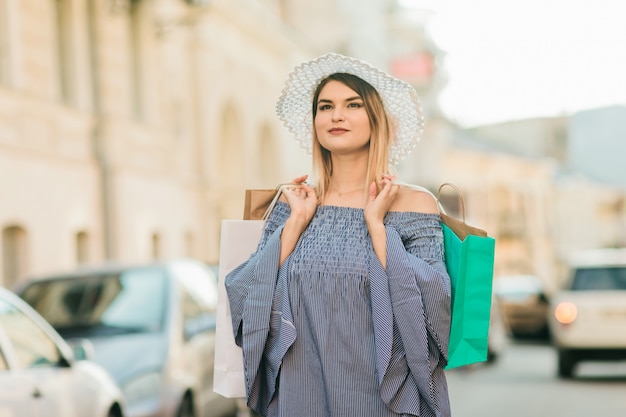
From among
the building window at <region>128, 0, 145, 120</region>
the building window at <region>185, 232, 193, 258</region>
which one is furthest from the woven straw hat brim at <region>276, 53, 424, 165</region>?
the building window at <region>185, 232, 193, 258</region>

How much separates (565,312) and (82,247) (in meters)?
8.08

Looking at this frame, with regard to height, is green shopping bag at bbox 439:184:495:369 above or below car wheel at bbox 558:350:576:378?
above

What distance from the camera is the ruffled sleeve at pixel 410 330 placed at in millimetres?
3822

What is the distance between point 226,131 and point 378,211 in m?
27.0

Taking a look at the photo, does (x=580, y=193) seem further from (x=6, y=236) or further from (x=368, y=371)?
(x=368, y=371)

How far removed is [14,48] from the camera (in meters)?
17.3

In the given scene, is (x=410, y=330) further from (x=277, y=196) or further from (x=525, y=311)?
(x=525, y=311)

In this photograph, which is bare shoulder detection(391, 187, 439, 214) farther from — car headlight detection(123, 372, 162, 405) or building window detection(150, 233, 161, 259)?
building window detection(150, 233, 161, 259)

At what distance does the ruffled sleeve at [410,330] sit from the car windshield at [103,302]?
19.9 feet

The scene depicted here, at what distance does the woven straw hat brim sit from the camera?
4215 mm

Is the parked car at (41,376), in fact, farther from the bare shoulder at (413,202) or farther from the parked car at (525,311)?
the parked car at (525,311)

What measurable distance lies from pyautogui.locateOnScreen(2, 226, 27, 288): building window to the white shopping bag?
14138 millimetres

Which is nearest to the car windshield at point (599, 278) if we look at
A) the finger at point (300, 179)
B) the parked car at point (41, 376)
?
the parked car at point (41, 376)

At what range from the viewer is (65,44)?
19844 mm
